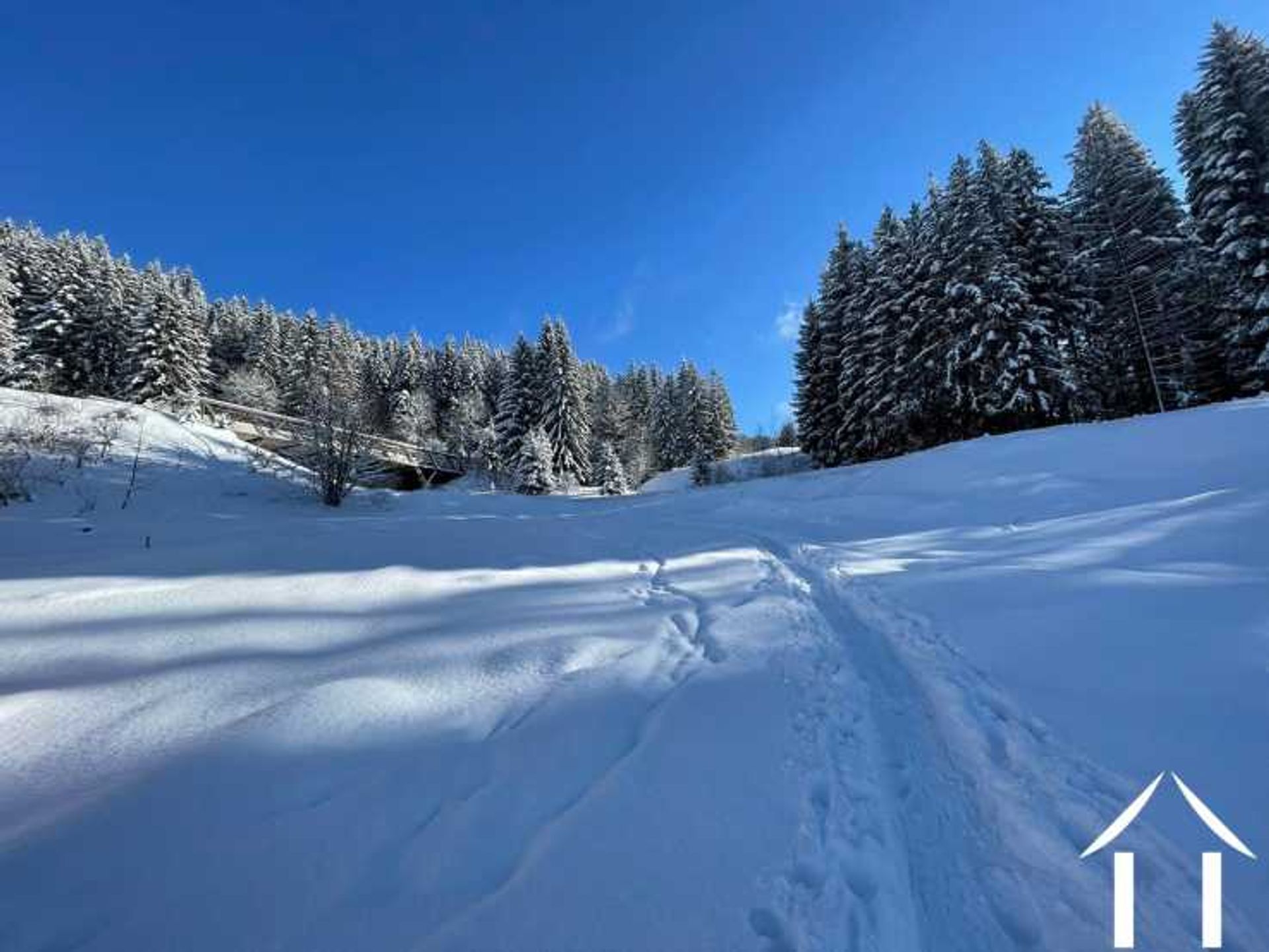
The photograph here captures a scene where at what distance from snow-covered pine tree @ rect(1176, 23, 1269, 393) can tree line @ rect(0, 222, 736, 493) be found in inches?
1109

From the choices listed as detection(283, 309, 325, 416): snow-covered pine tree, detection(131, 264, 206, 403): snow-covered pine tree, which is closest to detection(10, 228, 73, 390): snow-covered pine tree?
detection(131, 264, 206, 403): snow-covered pine tree

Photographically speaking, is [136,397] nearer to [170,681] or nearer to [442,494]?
[442,494]

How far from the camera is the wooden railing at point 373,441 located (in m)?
13.6

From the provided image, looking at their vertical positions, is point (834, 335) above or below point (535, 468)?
above

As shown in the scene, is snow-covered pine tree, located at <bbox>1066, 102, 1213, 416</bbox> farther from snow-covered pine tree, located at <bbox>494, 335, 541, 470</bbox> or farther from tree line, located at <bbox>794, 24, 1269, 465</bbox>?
snow-covered pine tree, located at <bbox>494, 335, 541, 470</bbox>

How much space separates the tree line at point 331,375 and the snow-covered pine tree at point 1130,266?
1078 inches

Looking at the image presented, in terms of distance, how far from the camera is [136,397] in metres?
28.4

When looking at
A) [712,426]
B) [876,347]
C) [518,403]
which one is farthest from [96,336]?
[876,347]

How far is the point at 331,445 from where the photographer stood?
37.3 ft

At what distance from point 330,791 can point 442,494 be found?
14398 millimetres

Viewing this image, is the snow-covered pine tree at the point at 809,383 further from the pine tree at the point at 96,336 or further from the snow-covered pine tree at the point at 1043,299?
the pine tree at the point at 96,336

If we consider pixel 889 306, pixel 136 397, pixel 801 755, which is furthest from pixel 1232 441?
pixel 136 397

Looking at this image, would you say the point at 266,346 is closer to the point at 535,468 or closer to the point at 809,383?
the point at 535,468

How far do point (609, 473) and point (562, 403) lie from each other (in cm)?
600
